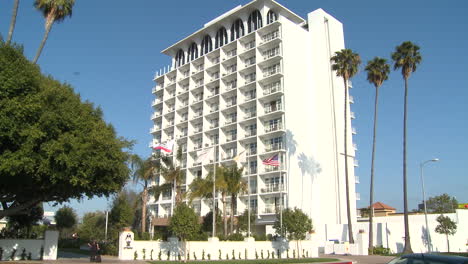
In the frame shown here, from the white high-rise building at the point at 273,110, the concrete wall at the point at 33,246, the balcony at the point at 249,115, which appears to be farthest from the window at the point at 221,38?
the concrete wall at the point at 33,246

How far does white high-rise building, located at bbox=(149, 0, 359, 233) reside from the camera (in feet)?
204

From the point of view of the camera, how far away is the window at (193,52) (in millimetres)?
83250

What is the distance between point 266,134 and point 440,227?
25.7m

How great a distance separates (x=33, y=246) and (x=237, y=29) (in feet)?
177

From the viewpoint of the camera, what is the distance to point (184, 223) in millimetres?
31750

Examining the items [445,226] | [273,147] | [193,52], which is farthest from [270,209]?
[193,52]

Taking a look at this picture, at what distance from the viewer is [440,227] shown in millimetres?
53375

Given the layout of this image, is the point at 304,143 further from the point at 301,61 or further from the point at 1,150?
the point at 1,150

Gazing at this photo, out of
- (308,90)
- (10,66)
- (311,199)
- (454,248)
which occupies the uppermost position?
(308,90)

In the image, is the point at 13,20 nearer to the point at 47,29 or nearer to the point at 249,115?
the point at 47,29

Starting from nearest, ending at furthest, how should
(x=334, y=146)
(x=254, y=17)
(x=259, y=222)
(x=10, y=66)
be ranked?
(x=10, y=66), (x=259, y=222), (x=334, y=146), (x=254, y=17)

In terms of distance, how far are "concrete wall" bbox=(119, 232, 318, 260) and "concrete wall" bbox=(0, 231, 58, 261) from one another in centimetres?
471

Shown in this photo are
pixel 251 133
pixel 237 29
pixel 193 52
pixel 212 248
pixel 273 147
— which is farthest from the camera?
pixel 193 52

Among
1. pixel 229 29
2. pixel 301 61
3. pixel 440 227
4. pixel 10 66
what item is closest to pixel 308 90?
pixel 301 61
